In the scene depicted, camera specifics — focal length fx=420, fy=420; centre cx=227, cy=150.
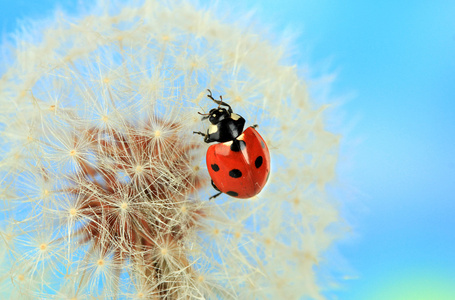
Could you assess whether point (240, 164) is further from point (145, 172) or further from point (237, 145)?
point (145, 172)

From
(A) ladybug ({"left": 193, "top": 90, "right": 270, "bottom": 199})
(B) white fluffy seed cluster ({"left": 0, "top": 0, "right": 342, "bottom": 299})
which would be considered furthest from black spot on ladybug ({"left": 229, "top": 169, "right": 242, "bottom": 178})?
(B) white fluffy seed cluster ({"left": 0, "top": 0, "right": 342, "bottom": 299})

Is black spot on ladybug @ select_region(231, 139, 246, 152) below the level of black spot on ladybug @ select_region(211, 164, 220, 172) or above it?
above

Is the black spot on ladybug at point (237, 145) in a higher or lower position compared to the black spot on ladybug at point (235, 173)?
higher

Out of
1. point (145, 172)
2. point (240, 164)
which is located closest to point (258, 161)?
point (240, 164)

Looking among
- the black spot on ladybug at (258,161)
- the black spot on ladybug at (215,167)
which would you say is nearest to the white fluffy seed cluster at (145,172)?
the black spot on ladybug at (215,167)

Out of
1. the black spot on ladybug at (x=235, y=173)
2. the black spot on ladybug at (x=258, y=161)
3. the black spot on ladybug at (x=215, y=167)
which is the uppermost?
the black spot on ladybug at (x=258, y=161)

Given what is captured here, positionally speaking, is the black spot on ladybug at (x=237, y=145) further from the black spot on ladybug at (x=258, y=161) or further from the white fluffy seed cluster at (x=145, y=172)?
the white fluffy seed cluster at (x=145, y=172)

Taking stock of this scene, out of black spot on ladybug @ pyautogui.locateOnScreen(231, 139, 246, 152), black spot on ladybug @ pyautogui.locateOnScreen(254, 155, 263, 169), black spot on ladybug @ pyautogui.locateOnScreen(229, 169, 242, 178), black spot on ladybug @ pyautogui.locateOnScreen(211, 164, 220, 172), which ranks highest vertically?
black spot on ladybug @ pyautogui.locateOnScreen(231, 139, 246, 152)

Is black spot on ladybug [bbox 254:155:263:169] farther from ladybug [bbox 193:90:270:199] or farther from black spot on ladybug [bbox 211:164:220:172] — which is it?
black spot on ladybug [bbox 211:164:220:172]

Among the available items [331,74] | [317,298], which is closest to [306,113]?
[331,74]
